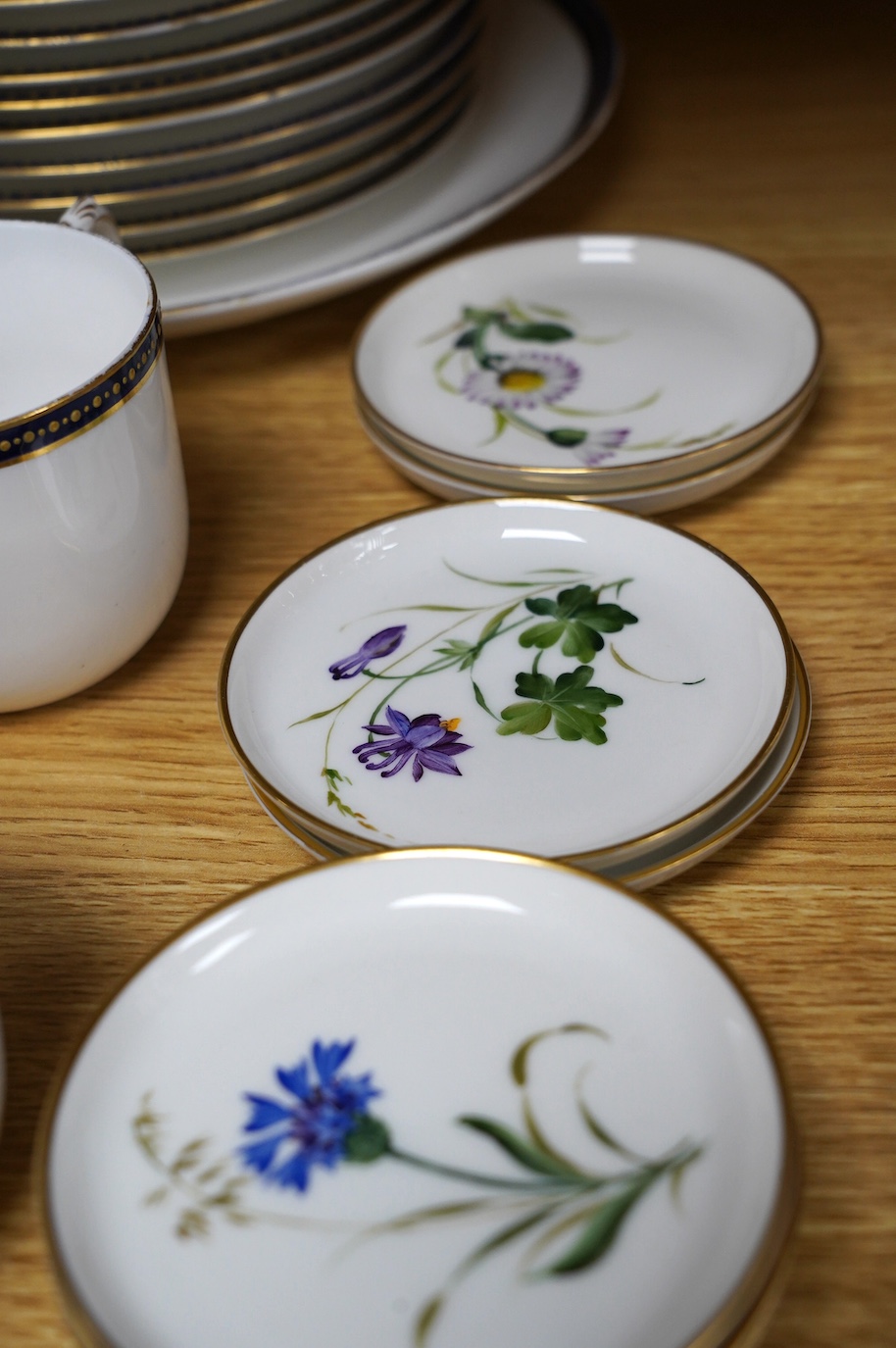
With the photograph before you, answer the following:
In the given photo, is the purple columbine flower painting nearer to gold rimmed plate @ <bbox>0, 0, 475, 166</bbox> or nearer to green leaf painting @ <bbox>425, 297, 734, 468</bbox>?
green leaf painting @ <bbox>425, 297, 734, 468</bbox>

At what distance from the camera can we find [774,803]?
1.44ft

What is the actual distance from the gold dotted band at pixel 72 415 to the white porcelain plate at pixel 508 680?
9 cm

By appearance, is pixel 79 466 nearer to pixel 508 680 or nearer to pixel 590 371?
pixel 508 680

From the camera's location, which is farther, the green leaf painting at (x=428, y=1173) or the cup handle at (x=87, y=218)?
the cup handle at (x=87, y=218)

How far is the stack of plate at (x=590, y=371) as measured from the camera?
537 millimetres

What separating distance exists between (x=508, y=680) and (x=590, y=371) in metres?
0.22

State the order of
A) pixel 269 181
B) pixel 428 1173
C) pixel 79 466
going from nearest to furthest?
pixel 428 1173
pixel 79 466
pixel 269 181

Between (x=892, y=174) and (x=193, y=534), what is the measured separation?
52 centimetres

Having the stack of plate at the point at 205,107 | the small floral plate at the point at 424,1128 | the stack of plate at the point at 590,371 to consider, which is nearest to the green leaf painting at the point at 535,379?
the stack of plate at the point at 590,371

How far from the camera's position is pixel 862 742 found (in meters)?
0.45

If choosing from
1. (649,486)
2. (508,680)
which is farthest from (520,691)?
(649,486)

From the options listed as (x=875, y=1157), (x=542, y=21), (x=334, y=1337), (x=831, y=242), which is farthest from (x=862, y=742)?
(x=542, y=21)

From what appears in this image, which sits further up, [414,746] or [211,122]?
[211,122]

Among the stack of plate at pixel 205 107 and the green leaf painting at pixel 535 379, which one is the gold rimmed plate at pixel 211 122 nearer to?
the stack of plate at pixel 205 107
